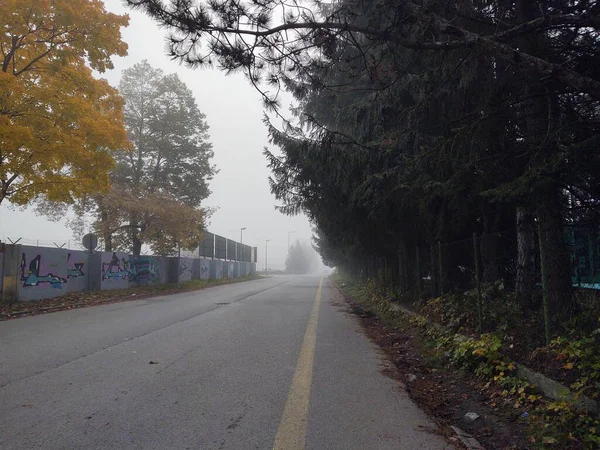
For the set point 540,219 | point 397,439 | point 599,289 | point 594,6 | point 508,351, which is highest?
point 594,6

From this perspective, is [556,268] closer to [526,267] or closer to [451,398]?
[526,267]

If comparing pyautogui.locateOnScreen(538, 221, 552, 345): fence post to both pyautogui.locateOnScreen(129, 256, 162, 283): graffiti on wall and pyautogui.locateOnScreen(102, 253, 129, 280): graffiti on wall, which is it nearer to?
pyautogui.locateOnScreen(102, 253, 129, 280): graffiti on wall

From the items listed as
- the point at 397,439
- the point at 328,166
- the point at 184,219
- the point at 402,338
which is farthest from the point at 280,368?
the point at 184,219

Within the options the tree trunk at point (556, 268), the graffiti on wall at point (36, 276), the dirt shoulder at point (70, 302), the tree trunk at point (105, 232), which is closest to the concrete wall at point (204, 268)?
the tree trunk at point (105, 232)

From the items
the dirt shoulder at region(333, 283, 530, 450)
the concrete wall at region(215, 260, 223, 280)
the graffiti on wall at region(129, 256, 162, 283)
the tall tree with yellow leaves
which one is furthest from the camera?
the concrete wall at region(215, 260, 223, 280)

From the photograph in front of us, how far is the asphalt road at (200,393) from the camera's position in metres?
3.72

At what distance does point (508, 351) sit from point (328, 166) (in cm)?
541

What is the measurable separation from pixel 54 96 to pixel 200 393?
1192 cm

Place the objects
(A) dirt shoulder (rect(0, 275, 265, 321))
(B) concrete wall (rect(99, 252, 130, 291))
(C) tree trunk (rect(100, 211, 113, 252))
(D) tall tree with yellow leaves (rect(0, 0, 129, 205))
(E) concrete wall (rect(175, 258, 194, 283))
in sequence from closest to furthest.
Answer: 1. (D) tall tree with yellow leaves (rect(0, 0, 129, 205))
2. (A) dirt shoulder (rect(0, 275, 265, 321))
3. (B) concrete wall (rect(99, 252, 130, 291))
4. (C) tree trunk (rect(100, 211, 113, 252))
5. (E) concrete wall (rect(175, 258, 194, 283))

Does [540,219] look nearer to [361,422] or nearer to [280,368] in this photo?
[361,422]

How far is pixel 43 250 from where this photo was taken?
16844mm

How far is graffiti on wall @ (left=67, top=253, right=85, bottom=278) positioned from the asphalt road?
402 inches

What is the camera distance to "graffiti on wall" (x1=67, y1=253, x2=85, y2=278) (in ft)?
61.2

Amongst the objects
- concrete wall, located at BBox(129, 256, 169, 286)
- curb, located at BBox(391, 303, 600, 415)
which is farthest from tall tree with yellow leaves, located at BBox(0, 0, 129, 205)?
curb, located at BBox(391, 303, 600, 415)
